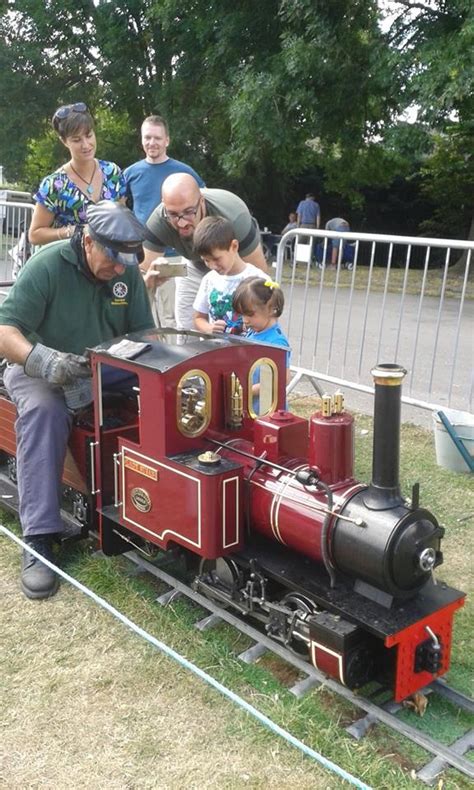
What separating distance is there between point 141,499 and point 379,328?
6.71 metres

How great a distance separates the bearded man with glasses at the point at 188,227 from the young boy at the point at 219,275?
8.9 inches

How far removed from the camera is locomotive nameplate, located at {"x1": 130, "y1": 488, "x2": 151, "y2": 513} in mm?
3195

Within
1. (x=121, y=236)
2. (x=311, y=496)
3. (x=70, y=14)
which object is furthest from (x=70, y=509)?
(x=70, y=14)

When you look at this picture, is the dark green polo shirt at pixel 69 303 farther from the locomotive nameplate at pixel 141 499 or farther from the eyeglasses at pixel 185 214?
the locomotive nameplate at pixel 141 499

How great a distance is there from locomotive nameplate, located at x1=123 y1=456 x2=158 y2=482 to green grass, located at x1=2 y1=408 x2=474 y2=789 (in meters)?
0.66

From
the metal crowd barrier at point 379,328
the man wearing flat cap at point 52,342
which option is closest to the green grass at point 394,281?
the metal crowd barrier at point 379,328

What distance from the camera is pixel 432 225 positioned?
23109mm

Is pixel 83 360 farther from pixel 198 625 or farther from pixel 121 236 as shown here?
pixel 198 625

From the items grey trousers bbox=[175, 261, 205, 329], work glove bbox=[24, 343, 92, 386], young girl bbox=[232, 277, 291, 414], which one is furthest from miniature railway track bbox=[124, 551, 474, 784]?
grey trousers bbox=[175, 261, 205, 329]

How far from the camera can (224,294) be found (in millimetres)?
4383

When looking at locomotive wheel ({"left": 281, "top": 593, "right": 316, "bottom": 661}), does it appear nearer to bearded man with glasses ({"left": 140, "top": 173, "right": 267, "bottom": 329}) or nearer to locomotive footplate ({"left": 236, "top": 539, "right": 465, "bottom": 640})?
locomotive footplate ({"left": 236, "top": 539, "right": 465, "bottom": 640})

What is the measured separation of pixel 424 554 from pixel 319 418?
61cm

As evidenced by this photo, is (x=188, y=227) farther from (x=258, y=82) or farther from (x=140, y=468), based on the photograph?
(x=258, y=82)

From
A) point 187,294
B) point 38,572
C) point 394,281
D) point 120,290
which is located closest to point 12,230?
point 187,294
